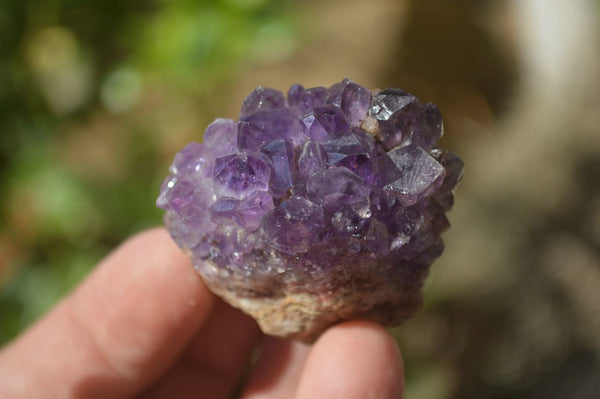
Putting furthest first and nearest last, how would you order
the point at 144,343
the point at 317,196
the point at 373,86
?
the point at 373,86
the point at 144,343
the point at 317,196

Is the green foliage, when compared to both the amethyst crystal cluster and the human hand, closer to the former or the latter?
the human hand

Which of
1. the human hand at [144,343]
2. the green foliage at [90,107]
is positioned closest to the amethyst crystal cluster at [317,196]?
the human hand at [144,343]

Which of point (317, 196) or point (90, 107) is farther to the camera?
point (90, 107)

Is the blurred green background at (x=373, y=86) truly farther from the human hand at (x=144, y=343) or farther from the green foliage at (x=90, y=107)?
the human hand at (x=144, y=343)

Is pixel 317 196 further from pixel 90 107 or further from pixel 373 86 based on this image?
pixel 90 107

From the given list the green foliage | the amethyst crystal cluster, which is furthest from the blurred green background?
the amethyst crystal cluster

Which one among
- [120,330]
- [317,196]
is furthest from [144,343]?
[317,196]

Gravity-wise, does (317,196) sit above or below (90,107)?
above
